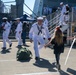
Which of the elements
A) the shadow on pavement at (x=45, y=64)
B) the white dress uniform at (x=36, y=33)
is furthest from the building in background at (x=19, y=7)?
the shadow on pavement at (x=45, y=64)

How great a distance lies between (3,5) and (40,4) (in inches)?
236

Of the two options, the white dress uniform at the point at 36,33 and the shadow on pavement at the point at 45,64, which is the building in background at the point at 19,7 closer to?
the white dress uniform at the point at 36,33

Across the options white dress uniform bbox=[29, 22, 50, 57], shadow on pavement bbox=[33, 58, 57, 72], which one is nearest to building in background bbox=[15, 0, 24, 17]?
white dress uniform bbox=[29, 22, 50, 57]

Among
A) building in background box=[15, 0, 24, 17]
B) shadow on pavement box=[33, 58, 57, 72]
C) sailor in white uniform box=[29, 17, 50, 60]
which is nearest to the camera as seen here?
shadow on pavement box=[33, 58, 57, 72]

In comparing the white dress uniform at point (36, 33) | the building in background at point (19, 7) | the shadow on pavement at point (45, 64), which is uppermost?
the building in background at point (19, 7)

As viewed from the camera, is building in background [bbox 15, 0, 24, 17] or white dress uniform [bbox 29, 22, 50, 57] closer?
white dress uniform [bbox 29, 22, 50, 57]

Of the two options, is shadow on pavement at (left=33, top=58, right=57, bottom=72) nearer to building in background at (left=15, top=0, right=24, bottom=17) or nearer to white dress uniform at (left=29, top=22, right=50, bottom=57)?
white dress uniform at (left=29, top=22, right=50, bottom=57)

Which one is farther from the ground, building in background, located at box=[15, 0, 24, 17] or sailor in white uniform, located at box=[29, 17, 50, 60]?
building in background, located at box=[15, 0, 24, 17]

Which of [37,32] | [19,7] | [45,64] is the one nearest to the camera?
[45,64]

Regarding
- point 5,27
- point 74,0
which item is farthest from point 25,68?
point 74,0

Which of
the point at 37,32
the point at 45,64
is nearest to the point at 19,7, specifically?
the point at 37,32

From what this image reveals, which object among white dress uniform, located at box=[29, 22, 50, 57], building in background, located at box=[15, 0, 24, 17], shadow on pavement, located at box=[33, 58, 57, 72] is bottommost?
shadow on pavement, located at box=[33, 58, 57, 72]

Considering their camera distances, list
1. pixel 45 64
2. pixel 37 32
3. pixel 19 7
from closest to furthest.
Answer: pixel 45 64 → pixel 37 32 → pixel 19 7

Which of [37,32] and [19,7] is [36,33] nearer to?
[37,32]
